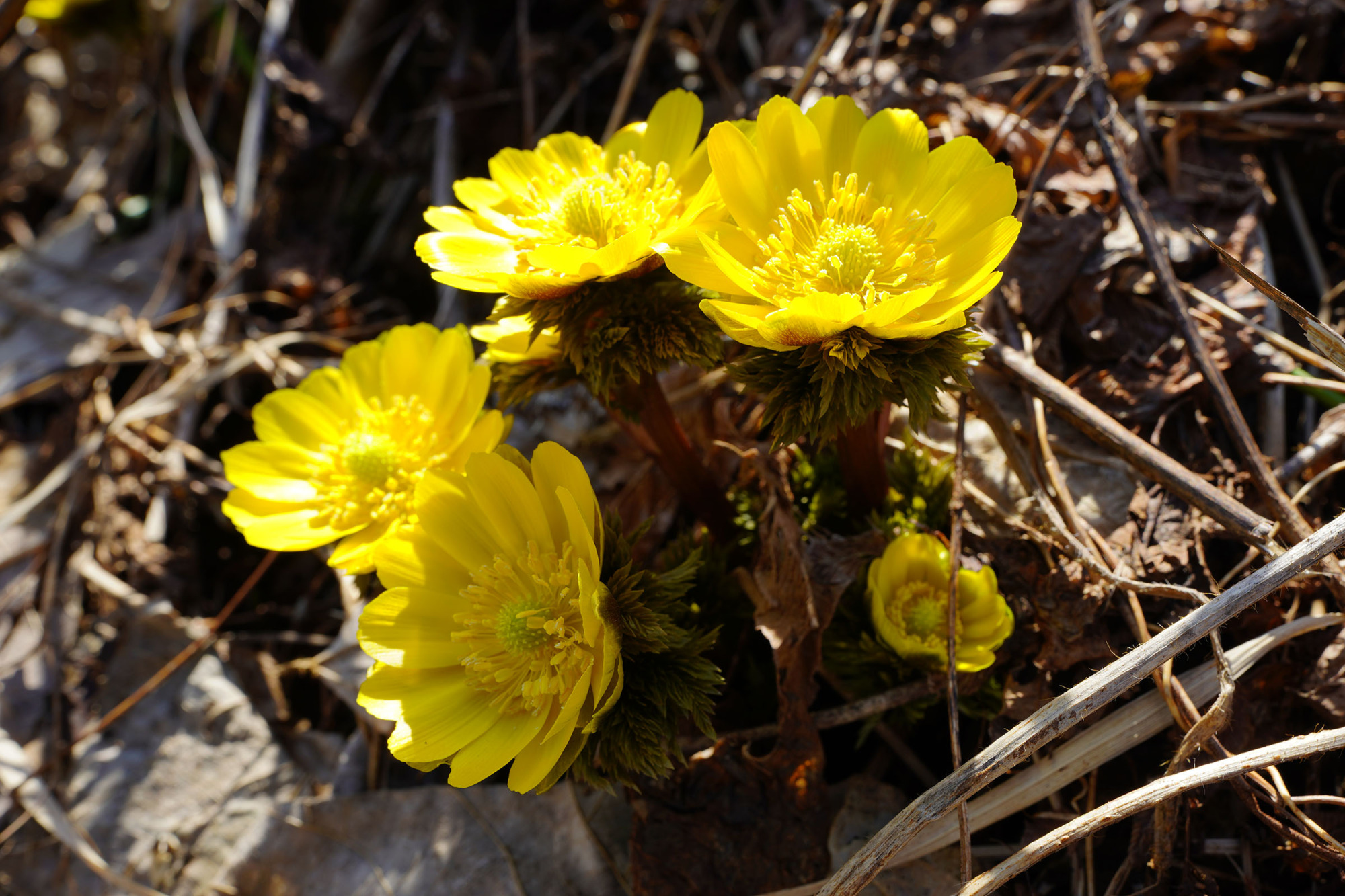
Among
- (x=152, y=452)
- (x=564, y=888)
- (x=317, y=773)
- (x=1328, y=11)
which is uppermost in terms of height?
(x=1328, y=11)

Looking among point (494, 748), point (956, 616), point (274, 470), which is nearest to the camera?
point (494, 748)

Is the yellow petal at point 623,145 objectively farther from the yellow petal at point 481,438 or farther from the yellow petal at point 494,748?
the yellow petal at point 494,748

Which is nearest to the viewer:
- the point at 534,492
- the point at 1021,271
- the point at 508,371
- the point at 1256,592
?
the point at 1256,592

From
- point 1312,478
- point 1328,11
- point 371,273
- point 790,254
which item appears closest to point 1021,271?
point 1312,478

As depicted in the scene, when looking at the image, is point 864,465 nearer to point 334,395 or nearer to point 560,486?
point 560,486

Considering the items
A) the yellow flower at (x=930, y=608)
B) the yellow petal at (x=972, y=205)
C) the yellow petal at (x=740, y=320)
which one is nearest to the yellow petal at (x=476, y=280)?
the yellow petal at (x=740, y=320)

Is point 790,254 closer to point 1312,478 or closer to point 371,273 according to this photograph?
point 1312,478

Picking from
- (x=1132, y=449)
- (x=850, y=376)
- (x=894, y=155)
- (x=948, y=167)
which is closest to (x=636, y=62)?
(x=894, y=155)
